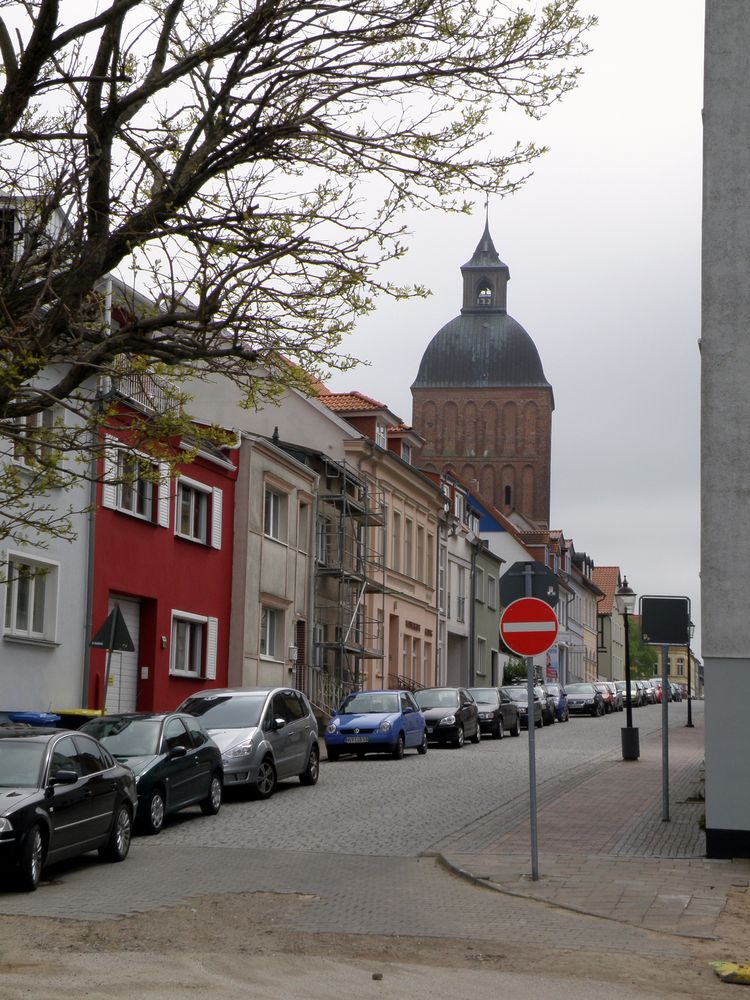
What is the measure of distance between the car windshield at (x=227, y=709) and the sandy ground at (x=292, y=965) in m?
10.3

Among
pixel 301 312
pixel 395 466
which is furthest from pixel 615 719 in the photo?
pixel 301 312

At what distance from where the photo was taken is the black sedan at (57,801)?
39.7 feet

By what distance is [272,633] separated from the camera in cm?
3684

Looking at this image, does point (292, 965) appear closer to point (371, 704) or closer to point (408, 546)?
point (371, 704)

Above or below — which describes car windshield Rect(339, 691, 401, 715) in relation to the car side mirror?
above

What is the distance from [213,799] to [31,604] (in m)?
7.02

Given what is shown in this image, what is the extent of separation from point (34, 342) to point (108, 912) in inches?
A: 186

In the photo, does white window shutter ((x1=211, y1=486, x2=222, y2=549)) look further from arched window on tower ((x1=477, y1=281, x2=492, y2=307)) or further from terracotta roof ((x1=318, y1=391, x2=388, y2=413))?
arched window on tower ((x1=477, y1=281, x2=492, y2=307))

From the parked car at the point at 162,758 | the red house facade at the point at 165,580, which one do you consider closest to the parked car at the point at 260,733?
the parked car at the point at 162,758

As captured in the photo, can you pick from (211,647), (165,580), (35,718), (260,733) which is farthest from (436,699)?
(35,718)

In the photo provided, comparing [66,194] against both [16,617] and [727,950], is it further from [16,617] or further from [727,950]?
[16,617]

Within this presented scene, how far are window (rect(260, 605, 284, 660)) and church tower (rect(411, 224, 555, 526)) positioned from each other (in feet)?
233

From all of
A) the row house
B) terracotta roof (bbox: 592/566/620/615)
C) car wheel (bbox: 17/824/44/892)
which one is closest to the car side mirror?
car wheel (bbox: 17/824/44/892)

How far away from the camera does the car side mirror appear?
12885 millimetres
